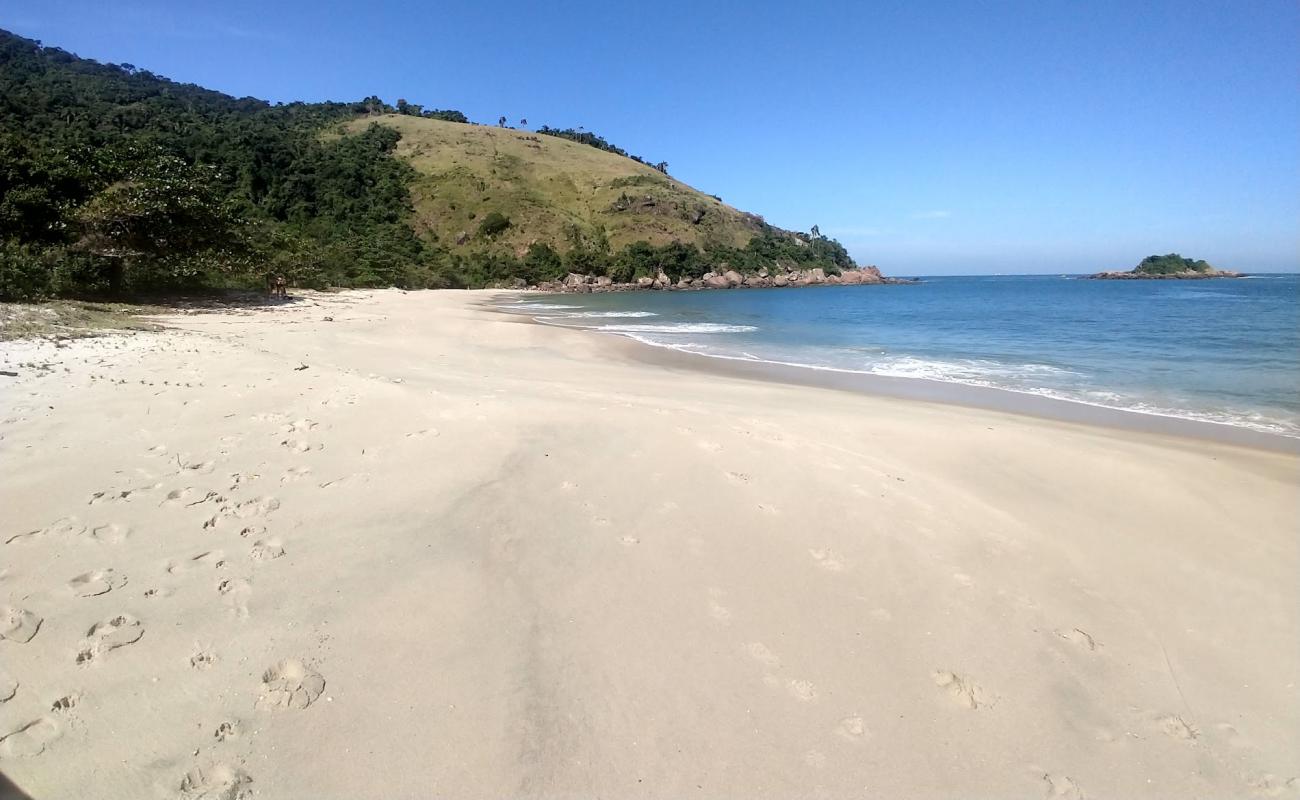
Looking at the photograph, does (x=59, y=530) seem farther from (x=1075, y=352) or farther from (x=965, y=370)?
(x=1075, y=352)

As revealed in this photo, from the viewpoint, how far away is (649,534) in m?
4.41

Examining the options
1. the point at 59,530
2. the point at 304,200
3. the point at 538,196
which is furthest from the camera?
the point at 538,196

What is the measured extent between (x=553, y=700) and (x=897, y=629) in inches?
78.7

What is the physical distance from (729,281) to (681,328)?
230 ft

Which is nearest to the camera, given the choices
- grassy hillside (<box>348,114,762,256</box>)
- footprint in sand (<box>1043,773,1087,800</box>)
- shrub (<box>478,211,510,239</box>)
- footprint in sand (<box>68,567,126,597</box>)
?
footprint in sand (<box>1043,773,1087,800</box>)

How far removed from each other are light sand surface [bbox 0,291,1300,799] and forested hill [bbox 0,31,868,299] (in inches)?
588

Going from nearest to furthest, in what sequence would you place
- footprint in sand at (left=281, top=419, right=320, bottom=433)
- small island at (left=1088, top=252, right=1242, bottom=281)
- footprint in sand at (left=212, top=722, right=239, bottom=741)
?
1. footprint in sand at (left=212, top=722, right=239, bottom=741)
2. footprint in sand at (left=281, top=419, right=320, bottom=433)
3. small island at (left=1088, top=252, right=1242, bottom=281)

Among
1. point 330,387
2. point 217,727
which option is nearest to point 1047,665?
point 217,727

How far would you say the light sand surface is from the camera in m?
2.51

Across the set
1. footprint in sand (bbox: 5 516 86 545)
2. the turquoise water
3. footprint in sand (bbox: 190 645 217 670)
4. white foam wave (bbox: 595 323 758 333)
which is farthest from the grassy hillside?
footprint in sand (bbox: 190 645 217 670)

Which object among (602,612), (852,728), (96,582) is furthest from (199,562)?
(852,728)

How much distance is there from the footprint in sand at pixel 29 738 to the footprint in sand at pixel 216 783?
1.89 feet

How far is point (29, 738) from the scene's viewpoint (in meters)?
2.30

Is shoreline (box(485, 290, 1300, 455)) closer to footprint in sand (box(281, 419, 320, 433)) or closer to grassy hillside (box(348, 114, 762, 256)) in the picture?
footprint in sand (box(281, 419, 320, 433))
